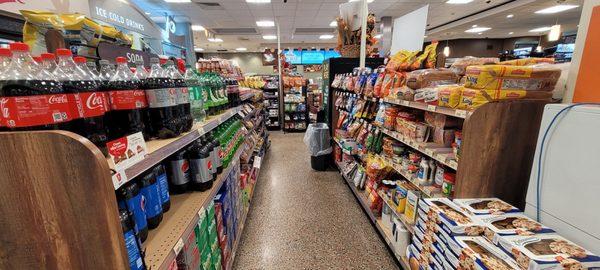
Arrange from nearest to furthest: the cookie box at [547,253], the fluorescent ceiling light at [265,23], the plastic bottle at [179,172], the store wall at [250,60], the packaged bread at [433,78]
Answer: the cookie box at [547,253]
the plastic bottle at [179,172]
the packaged bread at [433,78]
the fluorescent ceiling light at [265,23]
the store wall at [250,60]

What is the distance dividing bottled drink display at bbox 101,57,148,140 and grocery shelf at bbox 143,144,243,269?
440mm

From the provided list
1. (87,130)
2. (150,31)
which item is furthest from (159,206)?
(150,31)

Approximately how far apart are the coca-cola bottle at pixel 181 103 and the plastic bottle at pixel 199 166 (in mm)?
189

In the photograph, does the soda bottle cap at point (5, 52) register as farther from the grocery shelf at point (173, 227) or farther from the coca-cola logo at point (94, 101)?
the grocery shelf at point (173, 227)

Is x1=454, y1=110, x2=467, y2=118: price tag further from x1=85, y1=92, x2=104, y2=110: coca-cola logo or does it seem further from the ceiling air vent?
the ceiling air vent

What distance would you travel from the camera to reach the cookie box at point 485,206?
4.03 feet

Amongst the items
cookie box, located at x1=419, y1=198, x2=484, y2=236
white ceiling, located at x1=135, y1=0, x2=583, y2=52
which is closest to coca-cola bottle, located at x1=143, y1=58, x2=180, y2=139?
cookie box, located at x1=419, y1=198, x2=484, y2=236

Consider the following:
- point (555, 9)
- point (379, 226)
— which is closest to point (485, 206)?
point (379, 226)

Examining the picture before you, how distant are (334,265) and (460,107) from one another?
1.56 meters

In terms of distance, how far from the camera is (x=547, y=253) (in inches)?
36.0

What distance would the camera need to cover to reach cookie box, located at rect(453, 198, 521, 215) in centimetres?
123

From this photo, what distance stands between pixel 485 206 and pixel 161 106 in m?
1.65

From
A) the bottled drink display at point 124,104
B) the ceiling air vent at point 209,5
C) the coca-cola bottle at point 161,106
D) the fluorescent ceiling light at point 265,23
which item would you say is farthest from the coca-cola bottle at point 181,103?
the fluorescent ceiling light at point 265,23

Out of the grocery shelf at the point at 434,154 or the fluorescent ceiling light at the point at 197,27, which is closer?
the grocery shelf at the point at 434,154
